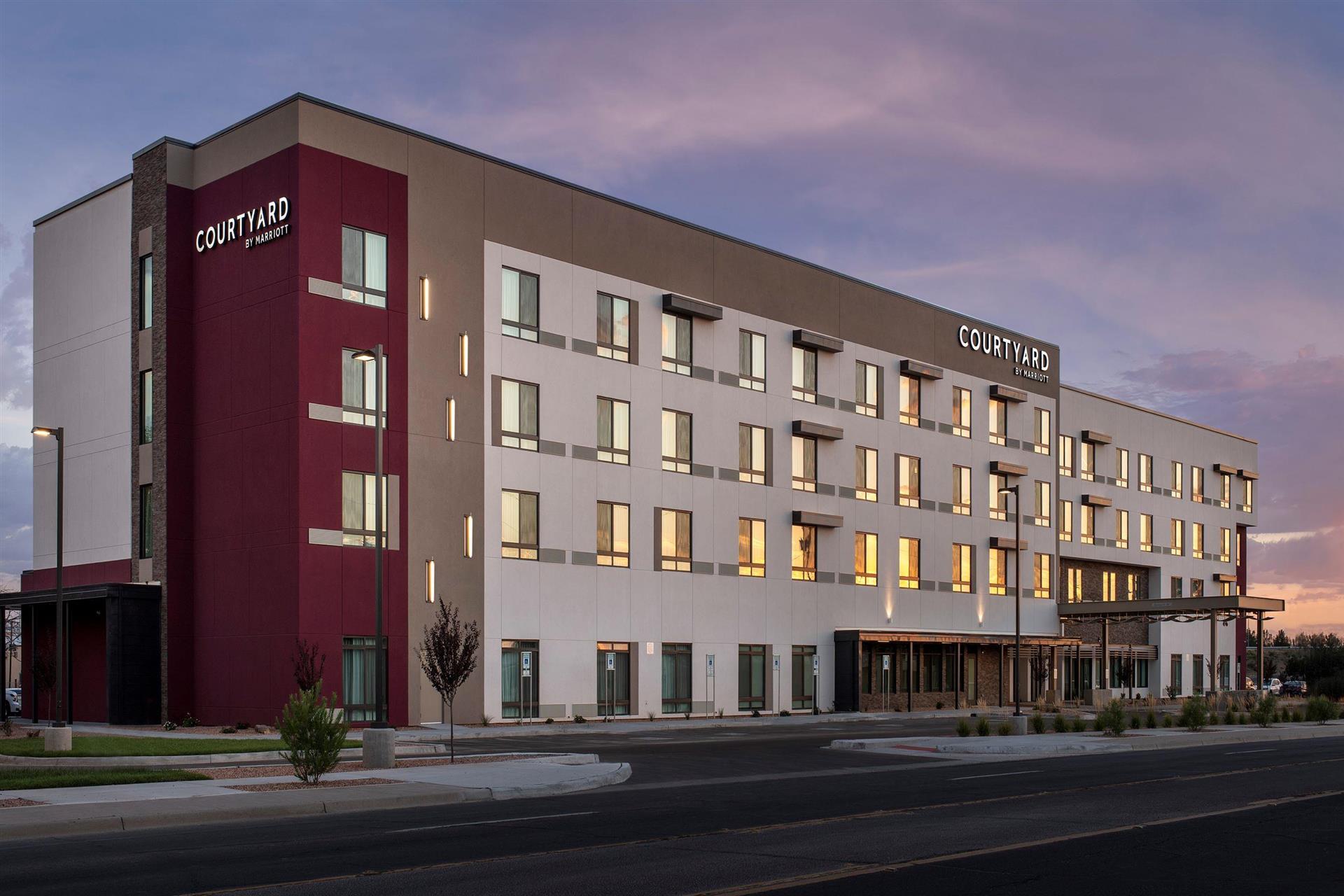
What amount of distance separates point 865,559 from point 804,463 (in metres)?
5.98

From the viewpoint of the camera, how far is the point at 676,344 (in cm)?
5328

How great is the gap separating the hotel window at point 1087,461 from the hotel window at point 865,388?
2005 cm

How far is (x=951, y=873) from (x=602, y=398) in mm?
37893

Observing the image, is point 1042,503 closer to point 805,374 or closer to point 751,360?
point 805,374

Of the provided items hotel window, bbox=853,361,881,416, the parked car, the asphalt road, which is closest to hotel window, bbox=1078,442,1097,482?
hotel window, bbox=853,361,881,416

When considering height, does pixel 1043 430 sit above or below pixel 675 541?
above

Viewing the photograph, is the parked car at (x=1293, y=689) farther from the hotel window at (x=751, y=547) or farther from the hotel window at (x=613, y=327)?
the hotel window at (x=613, y=327)

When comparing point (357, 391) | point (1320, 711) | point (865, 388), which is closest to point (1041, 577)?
point (865, 388)

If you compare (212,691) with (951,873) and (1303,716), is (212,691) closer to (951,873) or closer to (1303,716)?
(951,873)

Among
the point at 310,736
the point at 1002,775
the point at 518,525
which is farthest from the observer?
the point at 518,525

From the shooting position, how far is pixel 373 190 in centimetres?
4322

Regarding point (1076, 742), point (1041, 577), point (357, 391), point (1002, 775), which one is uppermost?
point (357, 391)

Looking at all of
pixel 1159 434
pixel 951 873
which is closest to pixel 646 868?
pixel 951 873

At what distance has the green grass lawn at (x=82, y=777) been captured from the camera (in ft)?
71.4
